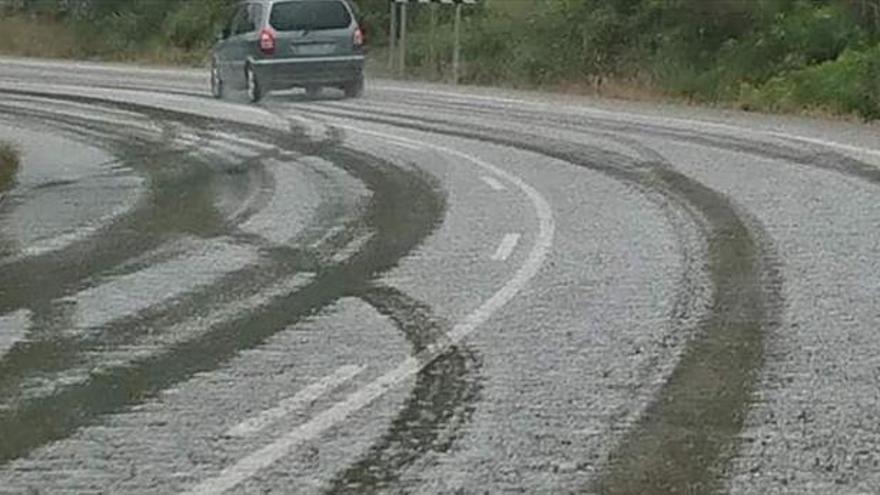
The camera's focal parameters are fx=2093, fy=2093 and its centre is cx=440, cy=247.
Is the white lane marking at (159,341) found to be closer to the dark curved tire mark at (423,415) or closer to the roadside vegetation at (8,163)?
the dark curved tire mark at (423,415)

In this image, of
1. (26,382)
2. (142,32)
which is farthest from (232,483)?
(142,32)

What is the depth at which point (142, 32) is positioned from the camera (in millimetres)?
53844

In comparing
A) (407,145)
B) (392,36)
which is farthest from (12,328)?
(392,36)

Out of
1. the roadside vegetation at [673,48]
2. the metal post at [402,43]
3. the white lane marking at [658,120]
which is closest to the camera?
the white lane marking at [658,120]

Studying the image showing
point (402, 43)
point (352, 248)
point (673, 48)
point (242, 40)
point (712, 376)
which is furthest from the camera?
point (402, 43)

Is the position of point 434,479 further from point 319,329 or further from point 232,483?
point 319,329

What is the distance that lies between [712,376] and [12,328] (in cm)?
383

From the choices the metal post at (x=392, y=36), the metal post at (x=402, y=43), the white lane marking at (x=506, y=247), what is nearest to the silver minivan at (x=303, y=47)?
the metal post at (x=402, y=43)

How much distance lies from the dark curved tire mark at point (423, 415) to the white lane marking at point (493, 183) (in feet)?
22.8

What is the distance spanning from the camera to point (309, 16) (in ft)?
105

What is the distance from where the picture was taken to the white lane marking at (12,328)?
10430 millimetres

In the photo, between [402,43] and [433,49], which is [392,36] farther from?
[433,49]

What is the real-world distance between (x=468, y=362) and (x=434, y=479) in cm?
222

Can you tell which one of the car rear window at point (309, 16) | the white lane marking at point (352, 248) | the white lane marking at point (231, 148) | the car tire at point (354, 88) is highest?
the white lane marking at point (352, 248)
